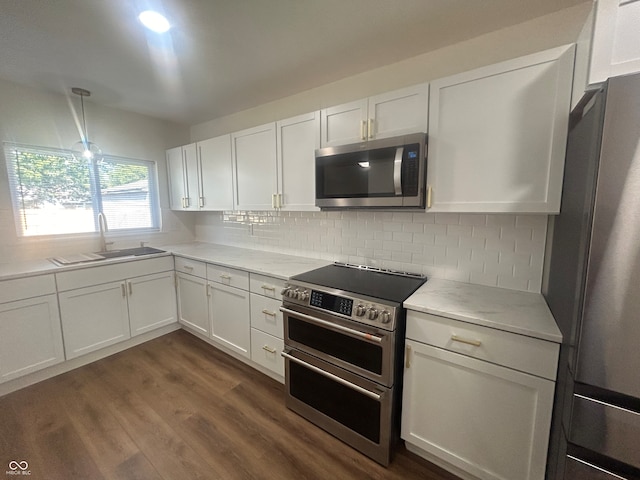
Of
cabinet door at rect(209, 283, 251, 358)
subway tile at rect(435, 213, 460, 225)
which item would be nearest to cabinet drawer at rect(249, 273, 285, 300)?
cabinet door at rect(209, 283, 251, 358)

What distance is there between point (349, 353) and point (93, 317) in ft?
7.96

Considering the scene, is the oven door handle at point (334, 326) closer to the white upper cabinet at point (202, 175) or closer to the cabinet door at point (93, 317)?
the white upper cabinet at point (202, 175)

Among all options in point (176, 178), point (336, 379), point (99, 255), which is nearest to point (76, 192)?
point (99, 255)

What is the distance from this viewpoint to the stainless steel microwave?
1.56 meters

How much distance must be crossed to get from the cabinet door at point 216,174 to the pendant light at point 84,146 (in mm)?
972

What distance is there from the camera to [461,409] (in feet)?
4.43

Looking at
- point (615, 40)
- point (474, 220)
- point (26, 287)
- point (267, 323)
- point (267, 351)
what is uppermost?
point (615, 40)

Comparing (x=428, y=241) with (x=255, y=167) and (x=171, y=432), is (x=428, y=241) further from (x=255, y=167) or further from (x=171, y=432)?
(x=171, y=432)

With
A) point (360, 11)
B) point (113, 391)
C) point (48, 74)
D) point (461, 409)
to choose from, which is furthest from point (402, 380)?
point (48, 74)

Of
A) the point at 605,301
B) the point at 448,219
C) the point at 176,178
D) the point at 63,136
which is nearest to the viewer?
the point at 605,301

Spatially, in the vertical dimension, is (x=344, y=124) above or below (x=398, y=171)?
above

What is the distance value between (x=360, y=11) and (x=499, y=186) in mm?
1202

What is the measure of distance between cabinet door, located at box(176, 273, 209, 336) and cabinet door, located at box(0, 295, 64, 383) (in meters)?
0.99

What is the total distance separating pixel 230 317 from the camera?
8.07ft
